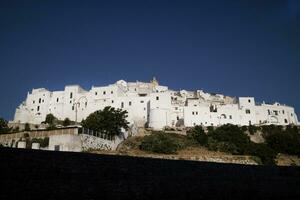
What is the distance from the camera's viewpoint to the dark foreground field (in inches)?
321

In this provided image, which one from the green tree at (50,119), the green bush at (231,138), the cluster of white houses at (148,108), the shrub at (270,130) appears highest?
the cluster of white houses at (148,108)

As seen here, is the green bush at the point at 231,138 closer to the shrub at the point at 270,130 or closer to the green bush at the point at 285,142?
the green bush at the point at 285,142

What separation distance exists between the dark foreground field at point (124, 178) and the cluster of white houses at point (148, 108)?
4262 centimetres

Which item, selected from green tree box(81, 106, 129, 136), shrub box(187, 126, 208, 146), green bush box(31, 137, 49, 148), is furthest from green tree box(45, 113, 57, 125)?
green bush box(31, 137, 49, 148)

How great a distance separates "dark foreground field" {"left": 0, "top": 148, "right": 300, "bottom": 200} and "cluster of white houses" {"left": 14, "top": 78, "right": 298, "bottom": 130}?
4262 cm

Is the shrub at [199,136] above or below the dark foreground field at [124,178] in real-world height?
above

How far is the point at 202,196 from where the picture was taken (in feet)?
43.1

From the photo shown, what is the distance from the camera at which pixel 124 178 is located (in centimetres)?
1066

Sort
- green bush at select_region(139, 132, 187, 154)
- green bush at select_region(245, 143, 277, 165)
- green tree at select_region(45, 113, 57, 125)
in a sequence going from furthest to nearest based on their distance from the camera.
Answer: green tree at select_region(45, 113, 57, 125) < green bush at select_region(245, 143, 277, 165) < green bush at select_region(139, 132, 187, 154)

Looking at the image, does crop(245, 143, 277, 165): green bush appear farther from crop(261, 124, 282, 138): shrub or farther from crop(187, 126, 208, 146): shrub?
crop(261, 124, 282, 138): shrub

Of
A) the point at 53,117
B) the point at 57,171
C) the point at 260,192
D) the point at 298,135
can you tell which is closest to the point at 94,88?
the point at 53,117

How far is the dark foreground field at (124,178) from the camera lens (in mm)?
8156

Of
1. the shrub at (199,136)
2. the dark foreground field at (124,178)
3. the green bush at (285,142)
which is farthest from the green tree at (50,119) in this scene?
the dark foreground field at (124,178)

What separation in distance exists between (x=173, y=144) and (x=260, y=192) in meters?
22.6
